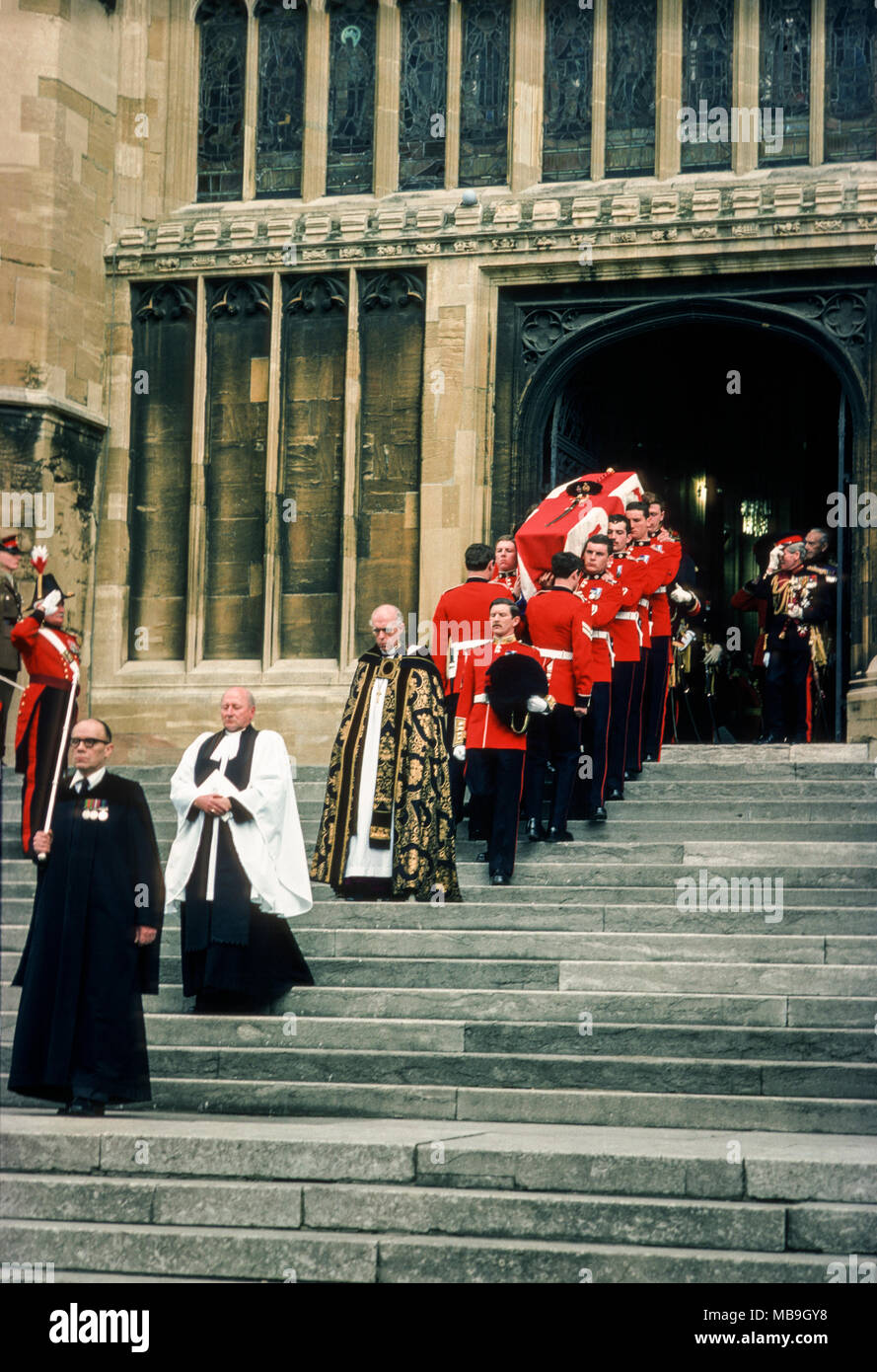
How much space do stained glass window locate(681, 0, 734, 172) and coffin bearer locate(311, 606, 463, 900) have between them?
675 cm

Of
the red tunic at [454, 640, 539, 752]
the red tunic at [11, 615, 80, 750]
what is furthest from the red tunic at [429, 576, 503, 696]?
the red tunic at [11, 615, 80, 750]

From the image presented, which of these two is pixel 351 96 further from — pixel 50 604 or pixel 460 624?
pixel 460 624

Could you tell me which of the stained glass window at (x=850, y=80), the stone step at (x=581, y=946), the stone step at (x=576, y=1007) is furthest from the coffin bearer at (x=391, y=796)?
the stained glass window at (x=850, y=80)

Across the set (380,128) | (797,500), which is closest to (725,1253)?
(380,128)

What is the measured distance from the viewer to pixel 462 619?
12.4 metres

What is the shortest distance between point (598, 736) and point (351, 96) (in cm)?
752

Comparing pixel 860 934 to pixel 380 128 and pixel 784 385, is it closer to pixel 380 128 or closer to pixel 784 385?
pixel 380 128

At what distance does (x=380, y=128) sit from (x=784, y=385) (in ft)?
17.9

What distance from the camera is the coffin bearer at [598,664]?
1228 cm

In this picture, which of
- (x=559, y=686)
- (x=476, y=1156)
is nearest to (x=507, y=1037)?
(x=476, y=1156)

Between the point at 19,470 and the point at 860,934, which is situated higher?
the point at 19,470

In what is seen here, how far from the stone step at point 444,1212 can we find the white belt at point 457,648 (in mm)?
4836

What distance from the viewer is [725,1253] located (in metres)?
7.03

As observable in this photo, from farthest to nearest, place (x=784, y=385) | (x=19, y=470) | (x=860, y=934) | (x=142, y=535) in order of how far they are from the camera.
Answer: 1. (x=784, y=385)
2. (x=142, y=535)
3. (x=19, y=470)
4. (x=860, y=934)
